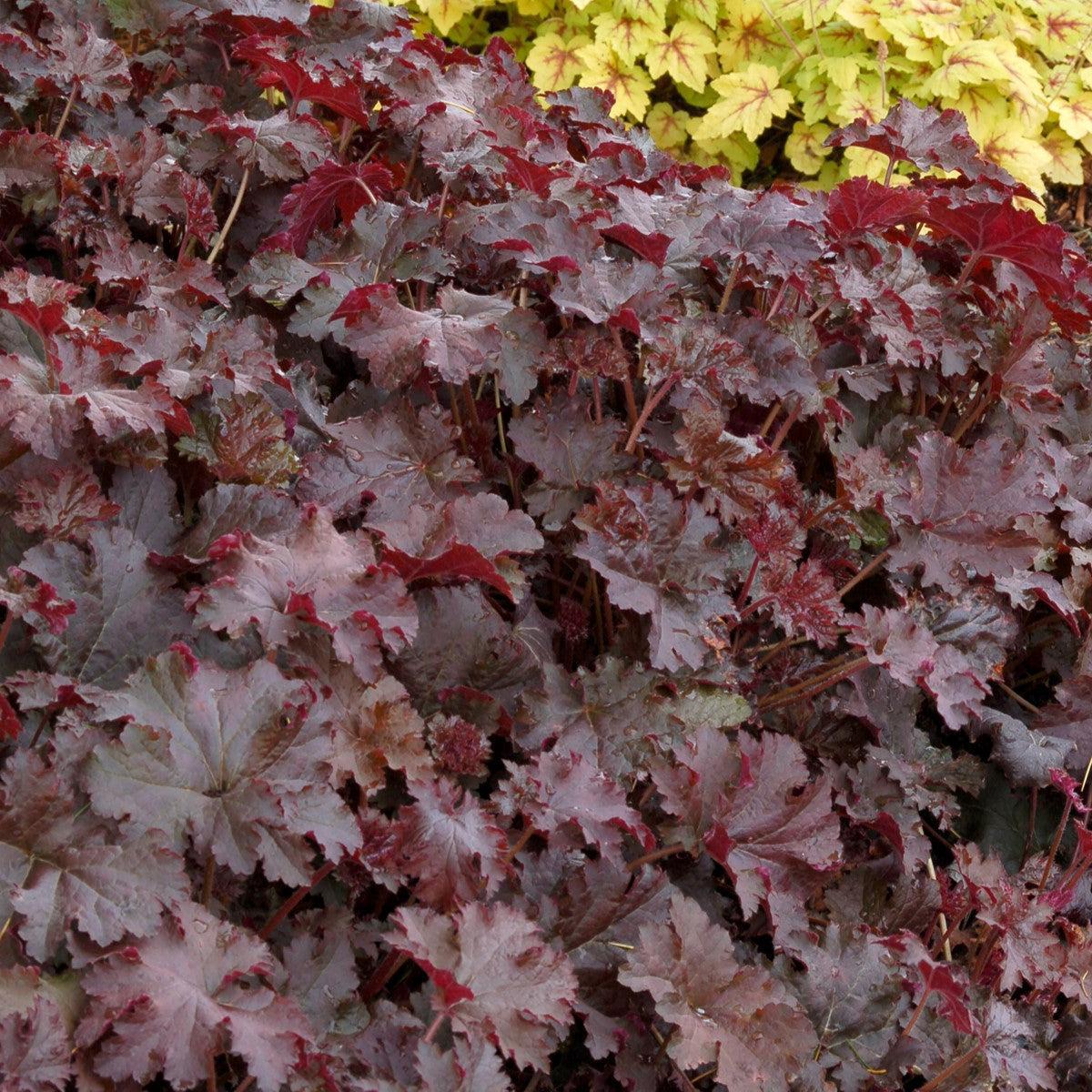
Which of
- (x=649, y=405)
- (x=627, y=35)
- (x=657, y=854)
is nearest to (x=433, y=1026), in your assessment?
(x=657, y=854)

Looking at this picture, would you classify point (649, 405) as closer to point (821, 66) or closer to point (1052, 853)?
point (1052, 853)

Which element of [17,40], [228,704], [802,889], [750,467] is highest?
[17,40]

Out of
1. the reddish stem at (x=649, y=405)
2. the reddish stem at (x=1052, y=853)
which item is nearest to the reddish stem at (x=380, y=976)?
the reddish stem at (x=649, y=405)

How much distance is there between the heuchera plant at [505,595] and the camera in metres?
1.32

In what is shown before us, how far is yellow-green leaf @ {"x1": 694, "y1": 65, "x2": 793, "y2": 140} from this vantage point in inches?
177

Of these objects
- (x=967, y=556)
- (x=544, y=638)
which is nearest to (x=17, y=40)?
(x=544, y=638)

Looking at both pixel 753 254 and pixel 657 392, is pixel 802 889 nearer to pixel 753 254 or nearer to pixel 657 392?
pixel 657 392

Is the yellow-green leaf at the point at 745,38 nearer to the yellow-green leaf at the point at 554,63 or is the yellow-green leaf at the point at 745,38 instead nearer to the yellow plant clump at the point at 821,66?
the yellow plant clump at the point at 821,66

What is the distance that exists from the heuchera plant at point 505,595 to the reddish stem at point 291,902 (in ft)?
0.06

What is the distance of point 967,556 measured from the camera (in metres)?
1.89

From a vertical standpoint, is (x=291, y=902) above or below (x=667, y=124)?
above

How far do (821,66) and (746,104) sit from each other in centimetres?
36

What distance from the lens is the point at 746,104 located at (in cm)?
452

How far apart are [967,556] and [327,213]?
132 cm
